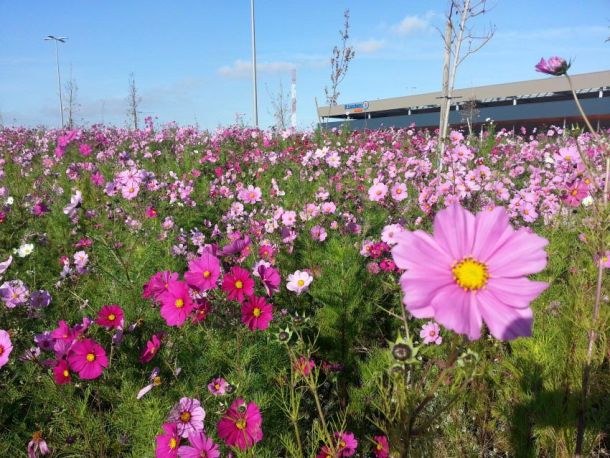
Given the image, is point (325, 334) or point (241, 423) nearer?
point (241, 423)

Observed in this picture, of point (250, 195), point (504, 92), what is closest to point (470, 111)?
point (250, 195)

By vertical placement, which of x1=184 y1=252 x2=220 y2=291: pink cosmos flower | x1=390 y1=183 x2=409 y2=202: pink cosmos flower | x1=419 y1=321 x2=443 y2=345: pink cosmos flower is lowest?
x1=419 y1=321 x2=443 y2=345: pink cosmos flower

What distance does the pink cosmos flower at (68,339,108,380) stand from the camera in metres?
1.45

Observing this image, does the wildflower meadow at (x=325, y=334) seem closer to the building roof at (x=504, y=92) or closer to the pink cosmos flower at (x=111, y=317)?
the pink cosmos flower at (x=111, y=317)

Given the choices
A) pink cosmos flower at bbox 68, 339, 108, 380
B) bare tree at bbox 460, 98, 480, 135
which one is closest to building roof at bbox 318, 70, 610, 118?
bare tree at bbox 460, 98, 480, 135

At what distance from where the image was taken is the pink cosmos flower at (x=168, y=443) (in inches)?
50.6

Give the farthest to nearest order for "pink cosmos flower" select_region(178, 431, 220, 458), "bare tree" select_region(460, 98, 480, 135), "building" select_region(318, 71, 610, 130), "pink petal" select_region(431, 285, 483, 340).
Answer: "building" select_region(318, 71, 610, 130)
"bare tree" select_region(460, 98, 480, 135)
"pink cosmos flower" select_region(178, 431, 220, 458)
"pink petal" select_region(431, 285, 483, 340)

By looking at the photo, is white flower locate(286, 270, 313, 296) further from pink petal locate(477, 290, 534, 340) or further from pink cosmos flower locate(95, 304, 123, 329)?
pink petal locate(477, 290, 534, 340)

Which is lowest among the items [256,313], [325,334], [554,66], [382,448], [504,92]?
[382,448]

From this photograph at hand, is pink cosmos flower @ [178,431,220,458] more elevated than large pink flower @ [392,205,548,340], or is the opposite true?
large pink flower @ [392,205,548,340]

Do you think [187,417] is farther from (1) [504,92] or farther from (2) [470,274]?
(1) [504,92]

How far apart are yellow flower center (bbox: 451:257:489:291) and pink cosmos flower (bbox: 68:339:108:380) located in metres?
1.23

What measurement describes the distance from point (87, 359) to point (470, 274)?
1295 mm

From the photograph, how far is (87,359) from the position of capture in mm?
1475
